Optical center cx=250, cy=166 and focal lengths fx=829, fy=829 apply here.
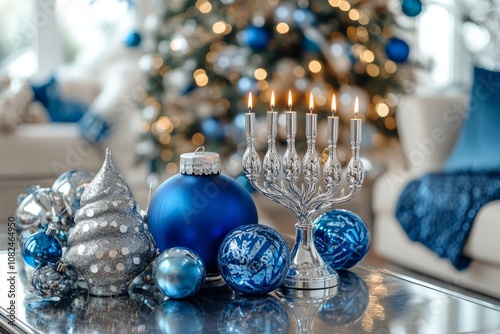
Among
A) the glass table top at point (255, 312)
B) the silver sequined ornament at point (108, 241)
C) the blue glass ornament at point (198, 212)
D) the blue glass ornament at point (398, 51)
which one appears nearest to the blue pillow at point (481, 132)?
the blue glass ornament at point (398, 51)

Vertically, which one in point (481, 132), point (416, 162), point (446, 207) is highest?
point (481, 132)

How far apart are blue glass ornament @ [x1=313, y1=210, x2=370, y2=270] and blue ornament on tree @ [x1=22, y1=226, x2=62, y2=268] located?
0.48 meters

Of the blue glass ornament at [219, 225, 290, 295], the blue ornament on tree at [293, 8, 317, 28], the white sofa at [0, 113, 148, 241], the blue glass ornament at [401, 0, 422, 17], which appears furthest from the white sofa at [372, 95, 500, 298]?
the blue glass ornament at [219, 225, 290, 295]

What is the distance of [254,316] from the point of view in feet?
4.20

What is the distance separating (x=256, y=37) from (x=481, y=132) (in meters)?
1.00

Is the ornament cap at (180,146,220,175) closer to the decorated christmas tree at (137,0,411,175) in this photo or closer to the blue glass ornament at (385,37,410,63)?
the decorated christmas tree at (137,0,411,175)

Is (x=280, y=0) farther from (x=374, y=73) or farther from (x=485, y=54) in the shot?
(x=485, y=54)

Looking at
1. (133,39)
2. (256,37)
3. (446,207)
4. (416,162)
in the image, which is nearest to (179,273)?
(446,207)

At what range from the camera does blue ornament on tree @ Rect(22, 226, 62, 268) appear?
150 cm

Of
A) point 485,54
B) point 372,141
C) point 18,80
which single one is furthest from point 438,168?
point 485,54

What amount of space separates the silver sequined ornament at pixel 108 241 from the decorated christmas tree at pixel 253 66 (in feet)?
6.39

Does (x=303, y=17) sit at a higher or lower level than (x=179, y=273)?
higher

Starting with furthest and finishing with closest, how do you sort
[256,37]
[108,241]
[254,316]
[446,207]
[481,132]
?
[256,37] → [481,132] → [446,207] → [108,241] → [254,316]

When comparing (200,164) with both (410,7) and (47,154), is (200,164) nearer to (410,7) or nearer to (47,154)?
(410,7)
